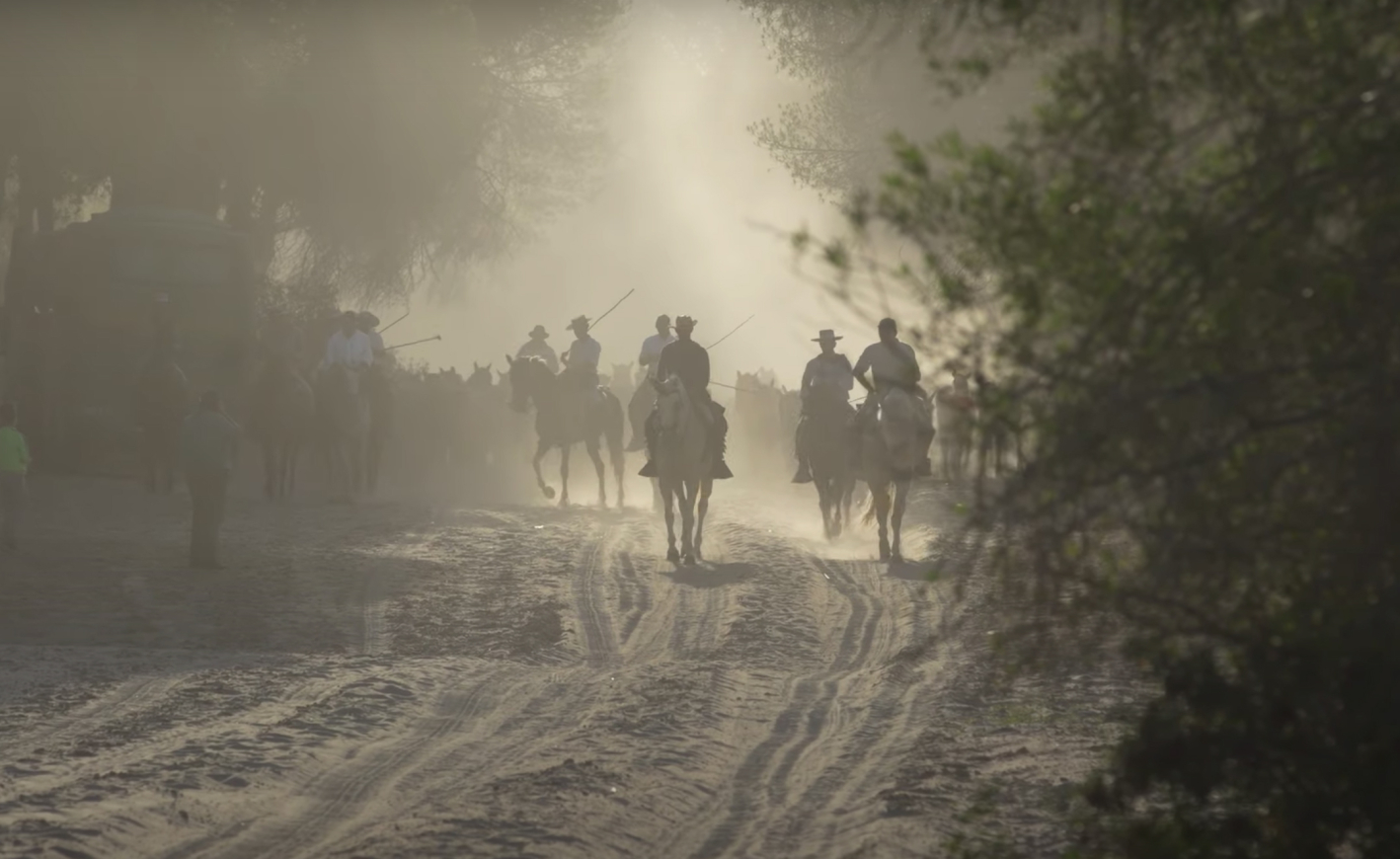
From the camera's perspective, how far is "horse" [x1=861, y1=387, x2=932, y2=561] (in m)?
16.7

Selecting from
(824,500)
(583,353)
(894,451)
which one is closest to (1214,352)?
(894,451)

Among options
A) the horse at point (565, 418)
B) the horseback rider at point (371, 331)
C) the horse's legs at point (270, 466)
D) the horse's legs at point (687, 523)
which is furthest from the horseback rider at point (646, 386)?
the horse's legs at point (270, 466)

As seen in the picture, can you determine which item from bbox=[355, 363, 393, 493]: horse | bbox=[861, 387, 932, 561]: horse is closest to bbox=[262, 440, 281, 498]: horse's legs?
bbox=[355, 363, 393, 493]: horse

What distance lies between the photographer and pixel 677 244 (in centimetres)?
9000

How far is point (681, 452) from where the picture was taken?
1697 centimetres

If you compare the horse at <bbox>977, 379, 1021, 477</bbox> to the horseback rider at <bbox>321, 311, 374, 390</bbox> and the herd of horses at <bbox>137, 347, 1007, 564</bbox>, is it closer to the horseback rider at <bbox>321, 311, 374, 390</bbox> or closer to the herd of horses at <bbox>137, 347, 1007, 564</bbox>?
the herd of horses at <bbox>137, 347, 1007, 564</bbox>

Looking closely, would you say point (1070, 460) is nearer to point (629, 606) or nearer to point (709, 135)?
point (629, 606)

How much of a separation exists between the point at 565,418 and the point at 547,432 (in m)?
0.43

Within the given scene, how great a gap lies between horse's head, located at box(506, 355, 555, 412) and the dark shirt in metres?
8.22

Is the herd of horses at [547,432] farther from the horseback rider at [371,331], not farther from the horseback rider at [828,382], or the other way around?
the horseback rider at [371,331]

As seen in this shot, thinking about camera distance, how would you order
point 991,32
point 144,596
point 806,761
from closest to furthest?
point 991,32 < point 806,761 < point 144,596

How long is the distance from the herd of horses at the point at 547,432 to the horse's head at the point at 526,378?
0.02 meters

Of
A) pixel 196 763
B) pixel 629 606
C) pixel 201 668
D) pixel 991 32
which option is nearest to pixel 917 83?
pixel 629 606

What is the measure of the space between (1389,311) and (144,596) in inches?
455
